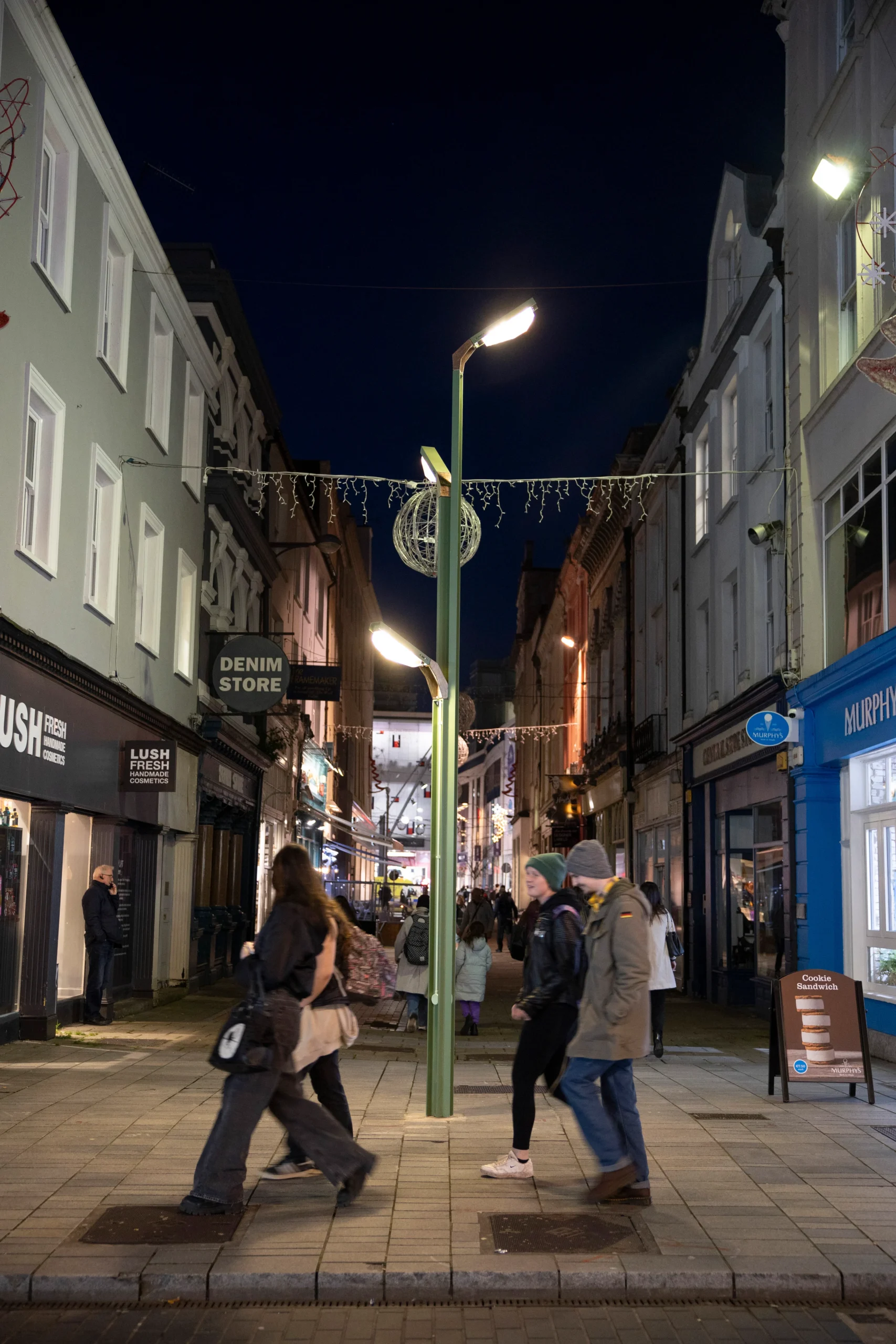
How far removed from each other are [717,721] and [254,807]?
11906 millimetres

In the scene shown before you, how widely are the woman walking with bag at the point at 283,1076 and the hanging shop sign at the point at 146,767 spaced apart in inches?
433

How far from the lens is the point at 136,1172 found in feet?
26.4

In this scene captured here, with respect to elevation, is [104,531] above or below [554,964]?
above

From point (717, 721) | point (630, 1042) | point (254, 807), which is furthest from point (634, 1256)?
point (254, 807)

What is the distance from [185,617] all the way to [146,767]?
5.11 metres

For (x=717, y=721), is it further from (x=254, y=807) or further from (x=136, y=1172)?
(x=136, y=1172)

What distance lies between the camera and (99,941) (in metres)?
16.6

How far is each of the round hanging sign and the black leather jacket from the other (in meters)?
15.0

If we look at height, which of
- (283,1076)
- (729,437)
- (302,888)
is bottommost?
(283,1076)

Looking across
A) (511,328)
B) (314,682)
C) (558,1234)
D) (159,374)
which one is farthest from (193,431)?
(558,1234)

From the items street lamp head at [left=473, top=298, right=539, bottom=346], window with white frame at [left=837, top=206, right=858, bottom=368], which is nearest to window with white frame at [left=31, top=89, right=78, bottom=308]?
street lamp head at [left=473, top=298, right=539, bottom=346]

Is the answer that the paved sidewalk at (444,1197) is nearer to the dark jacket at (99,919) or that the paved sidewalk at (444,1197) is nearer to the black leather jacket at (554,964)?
the black leather jacket at (554,964)

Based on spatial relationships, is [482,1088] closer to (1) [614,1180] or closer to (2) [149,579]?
(1) [614,1180]

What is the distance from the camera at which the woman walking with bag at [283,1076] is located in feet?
23.1
